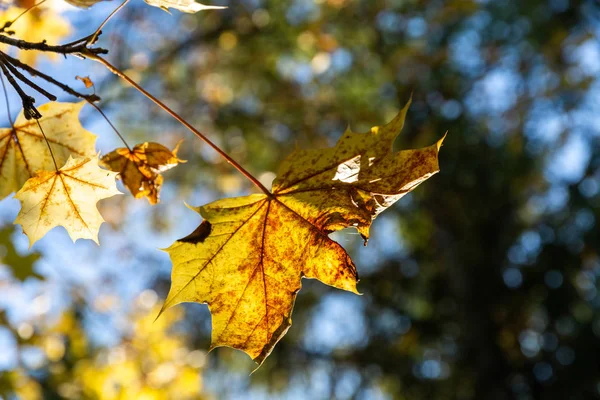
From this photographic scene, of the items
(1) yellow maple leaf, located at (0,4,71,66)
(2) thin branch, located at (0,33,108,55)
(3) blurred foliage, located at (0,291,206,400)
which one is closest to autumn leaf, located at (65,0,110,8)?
(2) thin branch, located at (0,33,108,55)

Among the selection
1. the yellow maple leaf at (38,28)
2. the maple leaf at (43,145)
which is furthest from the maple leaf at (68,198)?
the yellow maple leaf at (38,28)

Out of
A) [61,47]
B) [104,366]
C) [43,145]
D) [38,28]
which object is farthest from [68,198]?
[104,366]

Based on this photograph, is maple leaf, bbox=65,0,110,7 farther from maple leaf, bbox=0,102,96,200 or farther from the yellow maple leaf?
the yellow maple leaf

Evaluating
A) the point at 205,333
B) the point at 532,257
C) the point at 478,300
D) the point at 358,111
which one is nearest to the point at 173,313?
the point at 205,333

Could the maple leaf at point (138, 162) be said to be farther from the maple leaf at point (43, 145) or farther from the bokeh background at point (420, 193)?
the bokeh background at point (420, 193)

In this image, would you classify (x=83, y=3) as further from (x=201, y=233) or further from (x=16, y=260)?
(x=16, y=260)

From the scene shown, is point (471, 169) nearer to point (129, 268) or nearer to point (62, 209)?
point (129, 268)
